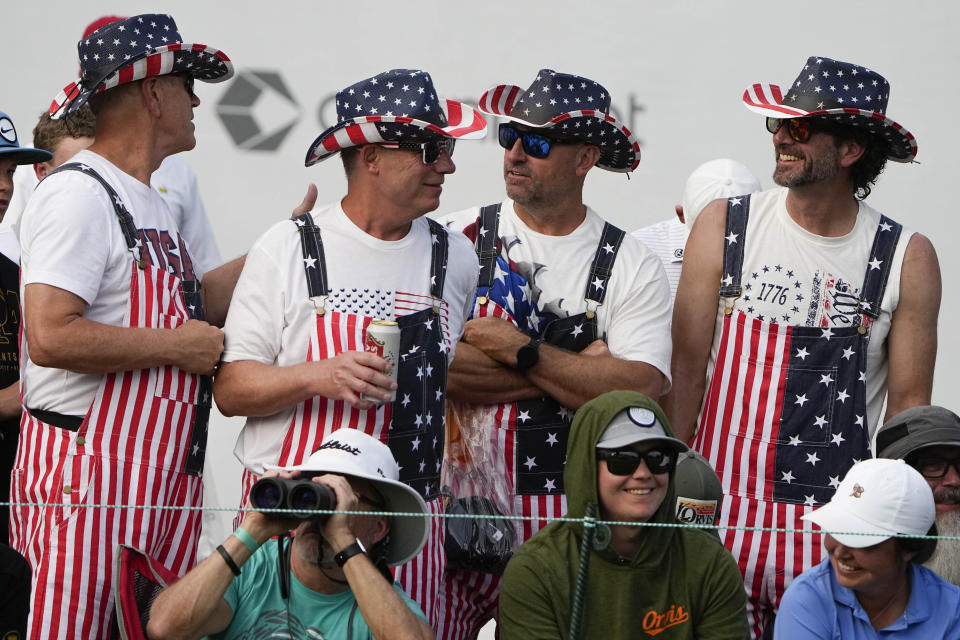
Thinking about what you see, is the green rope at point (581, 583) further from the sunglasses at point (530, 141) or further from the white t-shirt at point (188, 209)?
the white t-shirt at point (188, 209)

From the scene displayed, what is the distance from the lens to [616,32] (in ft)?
20.1

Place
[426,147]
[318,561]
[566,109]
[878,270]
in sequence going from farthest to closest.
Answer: [566,109] → [878,270] → [426,147] → [318,561]

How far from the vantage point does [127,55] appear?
11.3 ft

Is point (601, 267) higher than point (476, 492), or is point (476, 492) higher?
point (601, 267)

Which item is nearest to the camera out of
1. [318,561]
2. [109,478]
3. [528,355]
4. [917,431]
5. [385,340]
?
[318,561]

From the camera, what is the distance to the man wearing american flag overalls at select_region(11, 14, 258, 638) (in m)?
3.21

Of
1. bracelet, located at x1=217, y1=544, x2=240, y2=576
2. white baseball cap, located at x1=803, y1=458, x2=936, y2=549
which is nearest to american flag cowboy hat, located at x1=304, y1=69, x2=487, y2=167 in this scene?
bracelet, located at x1=217, y1=544, x2=240, y2=576

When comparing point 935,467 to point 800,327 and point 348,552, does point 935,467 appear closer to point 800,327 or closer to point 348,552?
point 800,327

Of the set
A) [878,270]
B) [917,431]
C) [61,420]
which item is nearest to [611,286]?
[878,270]

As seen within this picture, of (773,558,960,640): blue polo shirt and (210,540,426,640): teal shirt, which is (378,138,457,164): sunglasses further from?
(773,558,960,640): blue polo shirt

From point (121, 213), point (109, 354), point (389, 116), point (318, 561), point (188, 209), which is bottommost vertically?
point (318, 561)

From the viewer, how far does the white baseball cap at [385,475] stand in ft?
10.1

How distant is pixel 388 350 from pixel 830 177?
1.37 metres

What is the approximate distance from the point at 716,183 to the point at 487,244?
68.8 inches
